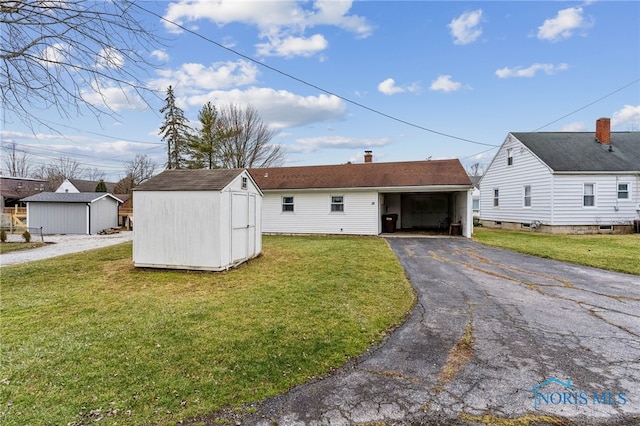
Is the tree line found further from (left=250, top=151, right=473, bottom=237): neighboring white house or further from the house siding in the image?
(left=250, top=151, right=473, bottom=237): neighboring white house

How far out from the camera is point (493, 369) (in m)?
3.26

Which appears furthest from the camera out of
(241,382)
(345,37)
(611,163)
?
(611,163)

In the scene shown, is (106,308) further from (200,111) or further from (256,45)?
(200,111)

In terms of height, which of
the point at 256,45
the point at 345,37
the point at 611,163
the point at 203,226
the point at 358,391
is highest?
the point at 345,37

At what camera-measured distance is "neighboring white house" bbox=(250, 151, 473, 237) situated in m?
15.6

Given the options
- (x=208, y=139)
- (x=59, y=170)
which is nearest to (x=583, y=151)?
(x=208, y=139)

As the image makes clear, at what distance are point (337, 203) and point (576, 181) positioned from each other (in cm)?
1153

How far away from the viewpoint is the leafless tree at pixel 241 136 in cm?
2816

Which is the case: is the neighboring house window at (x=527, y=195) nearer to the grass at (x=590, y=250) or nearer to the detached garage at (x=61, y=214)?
the grass at (x=590, y=250)

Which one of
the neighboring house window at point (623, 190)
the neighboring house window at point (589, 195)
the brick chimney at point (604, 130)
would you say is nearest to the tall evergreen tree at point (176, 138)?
the neighboring house window at point (589, 195)

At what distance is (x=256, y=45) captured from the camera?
35.0 ft

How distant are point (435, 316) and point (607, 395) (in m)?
2.22

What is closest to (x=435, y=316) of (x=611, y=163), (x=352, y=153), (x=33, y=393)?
(x=33, y=393)

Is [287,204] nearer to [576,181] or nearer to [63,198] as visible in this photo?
[576,181]
